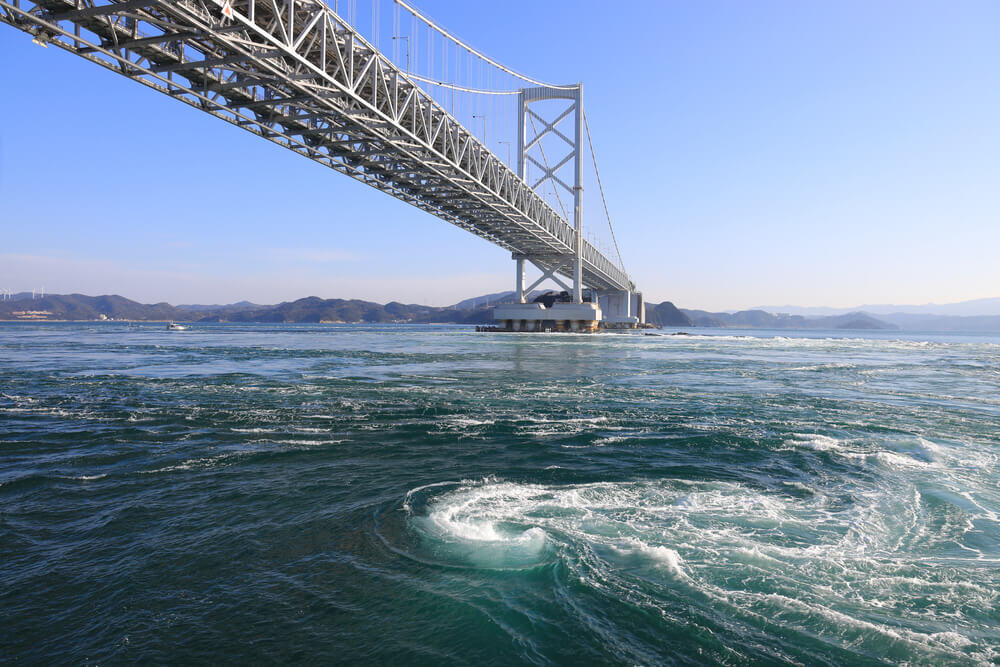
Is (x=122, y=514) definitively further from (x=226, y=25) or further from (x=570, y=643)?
(x=226, y=25)

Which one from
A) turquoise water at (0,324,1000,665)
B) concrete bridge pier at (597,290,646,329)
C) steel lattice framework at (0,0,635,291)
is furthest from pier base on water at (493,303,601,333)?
turquoise water at (0,324,1000,665)

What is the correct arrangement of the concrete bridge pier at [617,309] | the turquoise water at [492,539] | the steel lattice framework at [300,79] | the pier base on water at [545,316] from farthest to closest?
1. the concrete bridge pier at [617,309]
2. the pier base on water at [545,316]
3. the steel lattice framework at [300,79]
4. the turquoise water at [492,539]

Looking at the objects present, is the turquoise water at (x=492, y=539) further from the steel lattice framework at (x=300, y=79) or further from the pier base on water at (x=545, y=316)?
the pier base on water at (x=545, y=316)

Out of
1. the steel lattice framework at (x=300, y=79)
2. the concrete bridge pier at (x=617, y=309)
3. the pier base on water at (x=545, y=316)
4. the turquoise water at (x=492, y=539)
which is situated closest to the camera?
the turquoise water at (x=492, y=539)

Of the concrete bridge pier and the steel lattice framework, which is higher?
the steel lattice framework

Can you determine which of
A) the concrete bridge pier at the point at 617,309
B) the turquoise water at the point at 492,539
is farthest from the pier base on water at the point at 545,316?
the turquoise water at the point at 492,539

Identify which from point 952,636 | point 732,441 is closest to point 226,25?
point 732,441

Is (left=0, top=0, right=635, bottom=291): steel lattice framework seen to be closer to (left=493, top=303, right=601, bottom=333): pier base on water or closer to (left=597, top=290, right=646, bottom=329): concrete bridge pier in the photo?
(left=493, top=303, right=601, bottom=333): pier base on water
